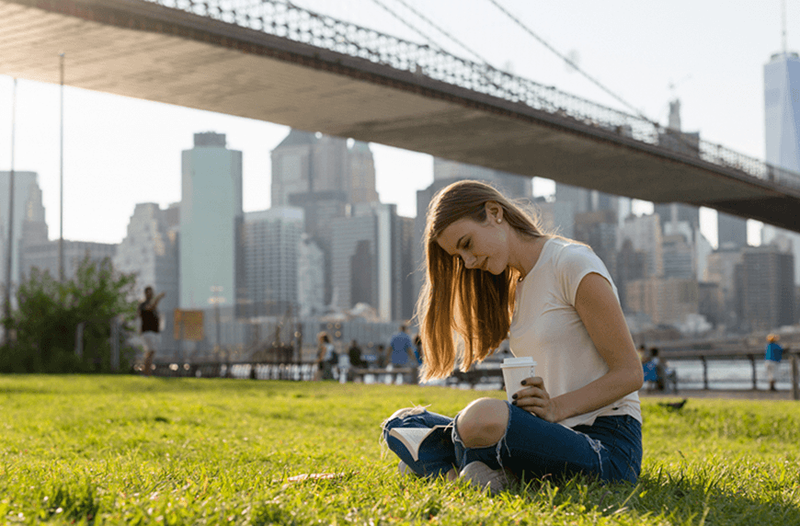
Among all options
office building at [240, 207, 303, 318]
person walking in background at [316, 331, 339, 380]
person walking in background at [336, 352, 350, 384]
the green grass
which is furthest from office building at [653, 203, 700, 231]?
the green grass

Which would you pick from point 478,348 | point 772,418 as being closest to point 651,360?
point 772,418

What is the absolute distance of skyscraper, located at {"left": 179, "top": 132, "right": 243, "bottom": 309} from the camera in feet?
424

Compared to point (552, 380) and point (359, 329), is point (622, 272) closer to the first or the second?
point (359, 329)

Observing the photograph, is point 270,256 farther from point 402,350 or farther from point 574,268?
point 574,268

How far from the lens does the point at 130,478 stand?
2.30 metres

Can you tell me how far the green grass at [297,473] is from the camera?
5.64 ft

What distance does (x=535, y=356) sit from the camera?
2.39m

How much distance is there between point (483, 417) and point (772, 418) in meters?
5.02

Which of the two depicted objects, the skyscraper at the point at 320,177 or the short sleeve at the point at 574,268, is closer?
the short sleeve at the point at 574,268

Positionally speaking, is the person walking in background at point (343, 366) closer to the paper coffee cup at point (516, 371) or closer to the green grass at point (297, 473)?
the green grass at point (297, 473)

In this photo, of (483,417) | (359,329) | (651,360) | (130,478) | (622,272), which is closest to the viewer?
(483,417)

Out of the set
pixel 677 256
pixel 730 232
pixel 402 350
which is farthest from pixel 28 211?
pixel 402 350

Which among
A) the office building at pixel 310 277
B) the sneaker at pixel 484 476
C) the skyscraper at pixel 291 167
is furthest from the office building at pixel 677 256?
the sneaker at pixel 484 476

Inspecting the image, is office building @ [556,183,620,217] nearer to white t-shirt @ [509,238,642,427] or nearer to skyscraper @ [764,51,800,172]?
skyscraper @ [764,51,800,172]
